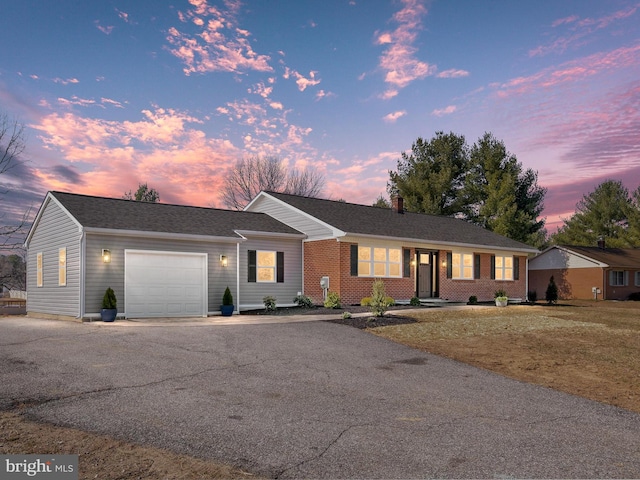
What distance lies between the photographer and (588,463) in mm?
5035

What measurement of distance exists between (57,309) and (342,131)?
15.8m

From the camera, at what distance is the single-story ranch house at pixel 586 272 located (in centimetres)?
3844

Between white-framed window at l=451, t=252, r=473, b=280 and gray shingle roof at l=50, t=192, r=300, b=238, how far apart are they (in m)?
9.81

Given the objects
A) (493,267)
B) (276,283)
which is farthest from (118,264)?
(493,267)

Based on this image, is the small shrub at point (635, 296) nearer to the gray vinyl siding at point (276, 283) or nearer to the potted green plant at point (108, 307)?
the gray vinyl siding at point (276, 283)

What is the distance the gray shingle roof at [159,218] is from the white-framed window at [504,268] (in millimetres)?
14394

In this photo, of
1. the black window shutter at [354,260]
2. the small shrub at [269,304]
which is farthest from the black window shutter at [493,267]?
the small shrub at [269,304]

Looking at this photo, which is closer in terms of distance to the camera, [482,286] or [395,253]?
[395,253]

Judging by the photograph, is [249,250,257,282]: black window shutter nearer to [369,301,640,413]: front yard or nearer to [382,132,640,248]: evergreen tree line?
[369,301,640,413]: front yard

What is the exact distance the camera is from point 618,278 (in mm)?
39938

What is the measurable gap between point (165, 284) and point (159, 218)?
3.14 m

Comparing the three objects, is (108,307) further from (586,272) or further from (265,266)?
(586,272)

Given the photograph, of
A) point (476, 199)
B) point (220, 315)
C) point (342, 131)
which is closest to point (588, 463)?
point (220, 315)

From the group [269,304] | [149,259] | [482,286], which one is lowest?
[269,304]
